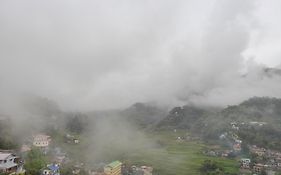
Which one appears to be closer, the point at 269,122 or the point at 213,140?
the point at 213,140

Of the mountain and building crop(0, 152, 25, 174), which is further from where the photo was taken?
the mountain

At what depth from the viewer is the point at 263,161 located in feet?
194

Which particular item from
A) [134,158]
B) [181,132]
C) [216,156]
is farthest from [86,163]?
[181,132]

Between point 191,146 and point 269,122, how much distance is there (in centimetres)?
2255

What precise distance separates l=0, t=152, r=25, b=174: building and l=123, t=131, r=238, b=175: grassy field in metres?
18.1

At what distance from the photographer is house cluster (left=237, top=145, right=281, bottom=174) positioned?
54466mm

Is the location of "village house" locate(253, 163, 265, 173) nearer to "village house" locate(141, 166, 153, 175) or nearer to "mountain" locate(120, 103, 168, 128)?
"village house" locate(141, 166, 153, 175)

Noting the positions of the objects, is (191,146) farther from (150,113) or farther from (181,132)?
(150,113)

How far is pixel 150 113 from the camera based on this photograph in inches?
3981

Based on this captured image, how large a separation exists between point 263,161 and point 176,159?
13.1 metres

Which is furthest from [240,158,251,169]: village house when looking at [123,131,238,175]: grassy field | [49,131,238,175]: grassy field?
[123,131,238,175]: grassy field

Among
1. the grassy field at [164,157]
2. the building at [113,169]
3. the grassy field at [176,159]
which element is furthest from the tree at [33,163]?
the grassy field at [176,159]

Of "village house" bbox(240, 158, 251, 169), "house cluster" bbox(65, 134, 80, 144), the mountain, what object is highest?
the mountain

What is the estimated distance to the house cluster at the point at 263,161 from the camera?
54.5 meters
